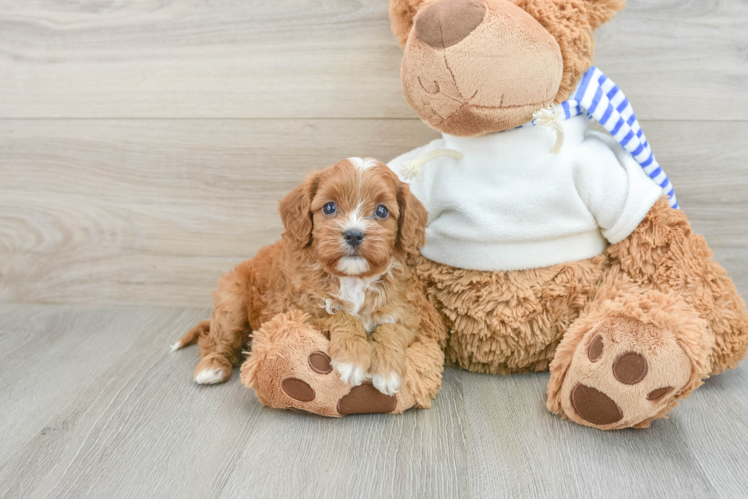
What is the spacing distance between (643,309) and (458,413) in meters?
0.52

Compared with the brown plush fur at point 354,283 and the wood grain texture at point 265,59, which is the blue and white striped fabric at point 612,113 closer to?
the wood grain texture at point 265,59

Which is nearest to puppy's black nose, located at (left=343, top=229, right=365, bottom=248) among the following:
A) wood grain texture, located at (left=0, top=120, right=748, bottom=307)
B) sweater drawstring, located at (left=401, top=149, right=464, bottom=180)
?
sweater drawstring, located at (left=401, top=149, right=464, bottom=180)

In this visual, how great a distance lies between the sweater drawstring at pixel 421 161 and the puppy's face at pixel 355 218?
4cm

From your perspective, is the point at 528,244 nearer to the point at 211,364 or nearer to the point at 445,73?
the point at 445,73

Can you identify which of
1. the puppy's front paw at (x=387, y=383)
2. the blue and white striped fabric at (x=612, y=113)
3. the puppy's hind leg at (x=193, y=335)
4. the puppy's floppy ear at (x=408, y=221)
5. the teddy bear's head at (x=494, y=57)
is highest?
the teddy bear's head at (x=494, y=57)

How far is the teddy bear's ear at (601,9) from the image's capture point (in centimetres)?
139

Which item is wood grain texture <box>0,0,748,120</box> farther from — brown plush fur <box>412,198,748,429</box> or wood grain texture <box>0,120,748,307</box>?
brown plush fur <box>412,198,748,429</box>

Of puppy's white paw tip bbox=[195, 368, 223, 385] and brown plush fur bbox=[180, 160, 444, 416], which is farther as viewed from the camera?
puppy's white paw tip bbox=[195, 368, 223, 385]

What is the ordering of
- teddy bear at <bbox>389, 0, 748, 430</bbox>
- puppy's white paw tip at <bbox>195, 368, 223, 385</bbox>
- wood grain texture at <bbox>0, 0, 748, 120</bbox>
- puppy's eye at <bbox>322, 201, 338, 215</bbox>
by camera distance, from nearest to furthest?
teddy bear at <bbox>389, 0, 748, 430</bbox>, puppy's eye at <bbox>322, 201, 338, 215</bbox>, puppy's white paw tip at <bbox>195, 368, 223, 385</bbox>, wood grain texture at <bbox>0, 0, 748, 120</bbox>

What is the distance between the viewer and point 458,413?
56.6 inches

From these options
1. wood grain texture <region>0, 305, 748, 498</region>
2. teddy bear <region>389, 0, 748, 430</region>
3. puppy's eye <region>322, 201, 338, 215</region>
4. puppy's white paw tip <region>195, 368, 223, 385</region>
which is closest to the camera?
wood grain texture <region>0, 305, 748, 498</region>

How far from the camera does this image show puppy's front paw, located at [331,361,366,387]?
1311 millimetres

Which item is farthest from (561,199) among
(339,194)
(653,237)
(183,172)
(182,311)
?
(182,311)

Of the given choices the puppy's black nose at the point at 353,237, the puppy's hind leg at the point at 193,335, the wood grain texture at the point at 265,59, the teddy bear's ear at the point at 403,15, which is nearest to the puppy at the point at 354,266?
the puppy's black nose at the point at 353,237
